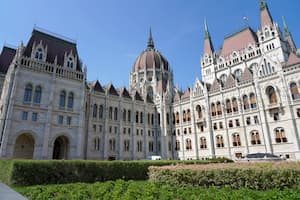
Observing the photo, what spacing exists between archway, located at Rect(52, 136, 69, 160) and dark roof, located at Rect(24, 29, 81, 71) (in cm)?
1493

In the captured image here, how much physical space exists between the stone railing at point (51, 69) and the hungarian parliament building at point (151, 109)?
0.17 meters

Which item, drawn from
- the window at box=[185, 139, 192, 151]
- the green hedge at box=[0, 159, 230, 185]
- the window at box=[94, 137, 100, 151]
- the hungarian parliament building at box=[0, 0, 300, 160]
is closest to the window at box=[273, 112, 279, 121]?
the hungarian parliament building at box=[0, 0, 300, 160]

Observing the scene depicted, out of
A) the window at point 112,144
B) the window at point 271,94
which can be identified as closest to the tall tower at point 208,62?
the window at point 271,94

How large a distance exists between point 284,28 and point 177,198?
79.0 m

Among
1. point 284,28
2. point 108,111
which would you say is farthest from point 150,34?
point 108,111

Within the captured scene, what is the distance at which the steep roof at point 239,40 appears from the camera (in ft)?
184

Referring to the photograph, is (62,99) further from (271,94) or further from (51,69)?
(271,94)

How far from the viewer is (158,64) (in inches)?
2864

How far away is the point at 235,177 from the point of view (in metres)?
12.0

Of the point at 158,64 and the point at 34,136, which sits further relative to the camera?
the point at 158,64

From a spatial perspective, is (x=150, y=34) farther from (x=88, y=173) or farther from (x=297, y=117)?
(x=88, y=173)

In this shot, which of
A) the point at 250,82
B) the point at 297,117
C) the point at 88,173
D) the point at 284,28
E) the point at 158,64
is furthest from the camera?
the point at 158,64

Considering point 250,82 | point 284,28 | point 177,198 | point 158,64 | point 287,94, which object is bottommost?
point 177,198

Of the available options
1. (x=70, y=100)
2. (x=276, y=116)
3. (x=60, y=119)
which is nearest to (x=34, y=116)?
(x=60, y=119)
